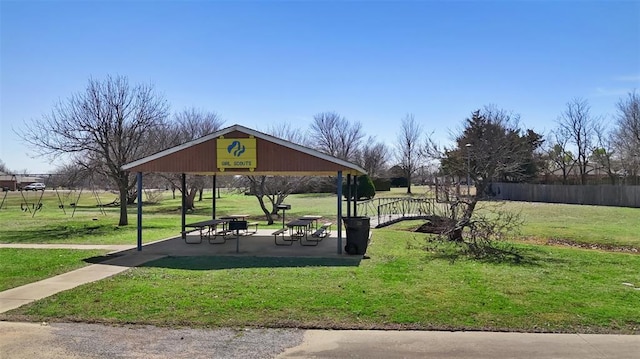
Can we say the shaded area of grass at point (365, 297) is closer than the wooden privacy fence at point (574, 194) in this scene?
Yes

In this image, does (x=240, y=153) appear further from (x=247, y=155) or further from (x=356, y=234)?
(x=356, y=234)

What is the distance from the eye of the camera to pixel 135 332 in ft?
19.0

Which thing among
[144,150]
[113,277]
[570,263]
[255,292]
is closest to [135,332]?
[255,292]

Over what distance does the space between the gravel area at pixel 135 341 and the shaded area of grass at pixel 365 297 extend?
30 cm

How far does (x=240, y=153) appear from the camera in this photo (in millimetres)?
12320

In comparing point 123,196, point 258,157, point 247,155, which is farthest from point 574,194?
point 247,155

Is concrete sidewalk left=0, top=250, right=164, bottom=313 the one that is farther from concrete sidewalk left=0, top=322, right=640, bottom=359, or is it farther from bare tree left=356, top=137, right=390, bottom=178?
bare tree left=356, top=137, right=390, bottom=178

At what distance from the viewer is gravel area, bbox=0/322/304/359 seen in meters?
5.06

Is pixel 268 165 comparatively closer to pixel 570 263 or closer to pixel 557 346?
pixel 570 263

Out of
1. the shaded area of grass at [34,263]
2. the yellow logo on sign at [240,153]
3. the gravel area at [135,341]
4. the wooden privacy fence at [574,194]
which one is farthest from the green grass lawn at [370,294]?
the wooden privacy fence at [574,194]

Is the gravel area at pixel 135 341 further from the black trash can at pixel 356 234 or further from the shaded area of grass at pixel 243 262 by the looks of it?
the black trash can at pixel 356 234

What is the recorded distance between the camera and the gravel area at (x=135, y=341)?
16.6ft

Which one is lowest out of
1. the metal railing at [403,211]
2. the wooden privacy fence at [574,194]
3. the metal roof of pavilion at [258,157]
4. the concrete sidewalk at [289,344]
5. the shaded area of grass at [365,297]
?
the concrete sidewalk at [289,344]

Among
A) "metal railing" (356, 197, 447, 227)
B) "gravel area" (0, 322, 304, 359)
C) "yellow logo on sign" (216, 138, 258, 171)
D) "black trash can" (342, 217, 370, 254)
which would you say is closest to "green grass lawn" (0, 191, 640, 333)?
"gravel area" (0, 322, 304, 359)
